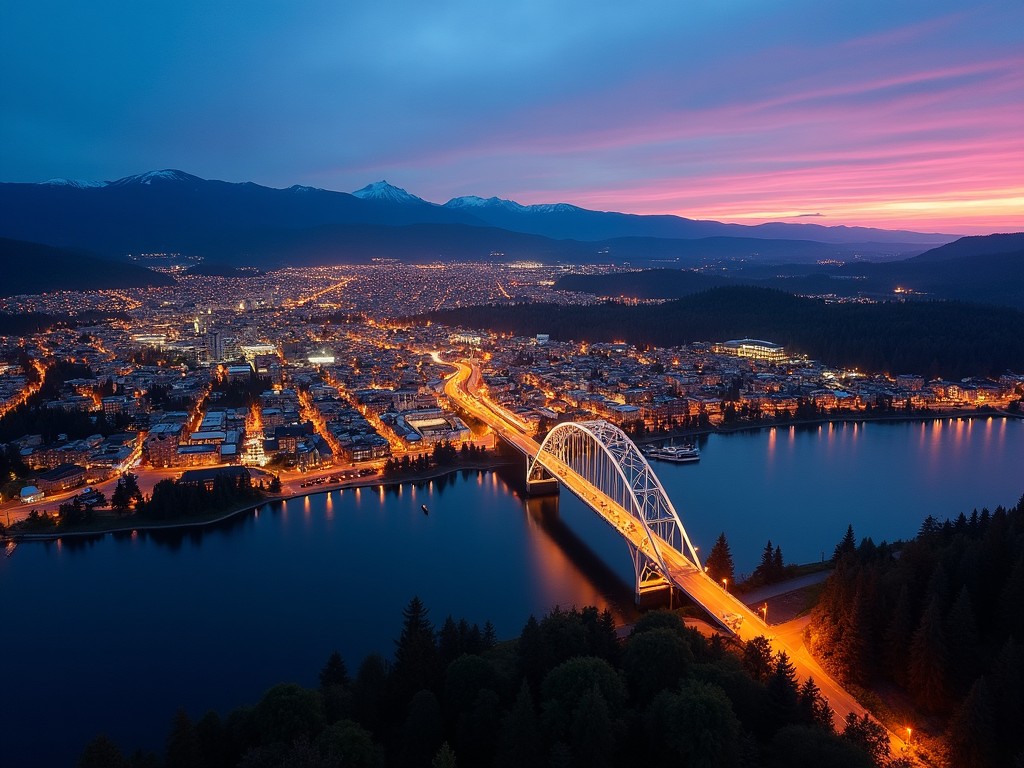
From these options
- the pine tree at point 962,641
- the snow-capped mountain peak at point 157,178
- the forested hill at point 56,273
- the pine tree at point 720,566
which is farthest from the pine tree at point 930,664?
the snow-capped mountain peak at point 157,178

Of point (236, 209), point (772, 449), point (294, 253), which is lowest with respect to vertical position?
point (772, 449)

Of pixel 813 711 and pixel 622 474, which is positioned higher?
pixel 622 474

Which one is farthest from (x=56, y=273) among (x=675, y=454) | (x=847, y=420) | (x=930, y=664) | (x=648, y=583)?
(x=930, y=664)

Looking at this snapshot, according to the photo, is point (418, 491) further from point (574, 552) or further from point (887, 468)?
point (887, 468)

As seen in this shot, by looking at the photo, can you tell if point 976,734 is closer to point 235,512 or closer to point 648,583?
point 648,583

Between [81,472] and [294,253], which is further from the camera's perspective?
[294,253]

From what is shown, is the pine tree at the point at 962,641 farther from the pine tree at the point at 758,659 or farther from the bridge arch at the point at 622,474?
the bridge arch at the point at 622,474

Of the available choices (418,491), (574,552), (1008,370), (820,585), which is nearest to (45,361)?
(418,491)
